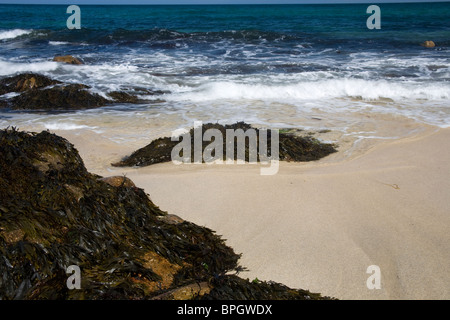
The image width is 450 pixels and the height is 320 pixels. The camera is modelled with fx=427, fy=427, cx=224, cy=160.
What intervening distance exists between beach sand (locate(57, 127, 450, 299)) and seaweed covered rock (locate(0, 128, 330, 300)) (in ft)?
1.44

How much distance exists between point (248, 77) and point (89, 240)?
35.2 feet

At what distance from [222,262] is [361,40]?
876 inches

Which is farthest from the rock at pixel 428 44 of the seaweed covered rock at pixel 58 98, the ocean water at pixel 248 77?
the seaweed covered rock at pixel 58 98

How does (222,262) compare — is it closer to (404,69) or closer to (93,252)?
(93,252)

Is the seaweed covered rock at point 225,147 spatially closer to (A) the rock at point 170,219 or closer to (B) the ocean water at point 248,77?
(B) the ocean water at point 248,77

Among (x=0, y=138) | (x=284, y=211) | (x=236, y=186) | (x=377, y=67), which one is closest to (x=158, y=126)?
(x=236, y=186)

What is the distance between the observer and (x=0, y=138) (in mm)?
3094

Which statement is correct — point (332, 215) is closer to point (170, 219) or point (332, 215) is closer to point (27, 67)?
point (170, 219)

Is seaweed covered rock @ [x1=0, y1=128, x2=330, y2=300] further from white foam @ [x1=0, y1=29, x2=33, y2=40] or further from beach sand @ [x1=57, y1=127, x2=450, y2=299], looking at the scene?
white foam @ [x1=0, y1=29, x2=33, y2=40]

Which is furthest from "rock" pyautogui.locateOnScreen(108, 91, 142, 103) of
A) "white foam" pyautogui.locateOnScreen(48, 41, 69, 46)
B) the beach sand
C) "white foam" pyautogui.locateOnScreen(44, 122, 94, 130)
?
"white foam" pyautogui.locateOnScreen(48, 41, 69, 46)

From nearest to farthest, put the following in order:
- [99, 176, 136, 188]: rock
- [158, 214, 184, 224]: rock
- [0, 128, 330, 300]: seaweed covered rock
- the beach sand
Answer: [0, 128, 330, 300]: seaweed covered rock < the beach sand < [158, 214, 184, 224]: rock < [99, 176, 136, 188]: rock

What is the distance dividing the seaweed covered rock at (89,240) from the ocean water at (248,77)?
4021mm

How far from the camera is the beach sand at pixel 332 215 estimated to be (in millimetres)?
3148

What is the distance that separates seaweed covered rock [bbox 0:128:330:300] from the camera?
2.26m
